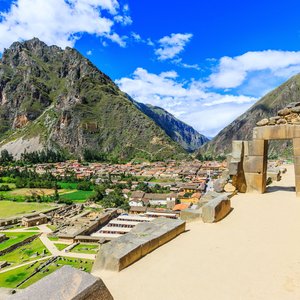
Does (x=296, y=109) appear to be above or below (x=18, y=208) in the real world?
above

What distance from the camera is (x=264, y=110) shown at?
17538 cm

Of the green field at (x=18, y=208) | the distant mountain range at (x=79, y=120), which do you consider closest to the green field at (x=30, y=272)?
the green field at (x=18, y=208)

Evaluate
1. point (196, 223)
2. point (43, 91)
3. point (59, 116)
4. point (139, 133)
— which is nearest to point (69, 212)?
point (196, 223)

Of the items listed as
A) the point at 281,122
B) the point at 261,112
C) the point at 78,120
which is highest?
the point at 261,112

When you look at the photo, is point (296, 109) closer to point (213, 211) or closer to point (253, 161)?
point (253, 161)

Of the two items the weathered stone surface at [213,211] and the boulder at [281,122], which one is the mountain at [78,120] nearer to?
the boulder at [281,122]

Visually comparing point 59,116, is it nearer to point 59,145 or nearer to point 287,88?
point 59,145

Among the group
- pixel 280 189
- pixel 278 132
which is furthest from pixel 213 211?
pixel 280 189

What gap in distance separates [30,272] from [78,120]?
128 meters

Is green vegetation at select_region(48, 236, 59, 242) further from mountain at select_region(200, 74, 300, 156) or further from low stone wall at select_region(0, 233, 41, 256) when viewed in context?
mountain at select_region(200, 74, 300, 156)

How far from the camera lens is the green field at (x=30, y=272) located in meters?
25.3

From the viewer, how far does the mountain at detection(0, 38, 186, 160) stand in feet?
470

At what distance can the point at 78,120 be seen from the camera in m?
150

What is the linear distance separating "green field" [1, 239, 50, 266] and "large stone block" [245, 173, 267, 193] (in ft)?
87.6
